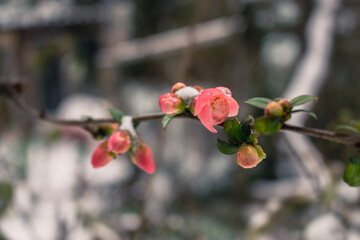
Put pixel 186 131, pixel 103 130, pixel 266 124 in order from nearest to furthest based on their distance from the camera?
pixel 266 124
pixel 103 130
pixel 186 131

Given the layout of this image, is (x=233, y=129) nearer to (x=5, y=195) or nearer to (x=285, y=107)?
(x=285, y=107)

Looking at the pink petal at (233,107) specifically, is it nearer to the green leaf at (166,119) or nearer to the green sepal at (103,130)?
the green leaf at (166,119)

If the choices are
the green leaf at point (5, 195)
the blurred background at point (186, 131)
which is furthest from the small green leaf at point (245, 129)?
the green leaf at point (5, 195)

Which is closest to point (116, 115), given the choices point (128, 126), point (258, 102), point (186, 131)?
point (128, 126)

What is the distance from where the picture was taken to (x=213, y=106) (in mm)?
→ 229

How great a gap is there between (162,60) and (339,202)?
134 centimetres

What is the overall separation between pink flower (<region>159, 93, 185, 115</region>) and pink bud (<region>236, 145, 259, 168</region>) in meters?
0.06

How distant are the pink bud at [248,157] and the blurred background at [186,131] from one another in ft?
1.53

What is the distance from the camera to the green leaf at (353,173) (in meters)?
0.24

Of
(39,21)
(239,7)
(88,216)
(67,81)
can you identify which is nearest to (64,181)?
(88,216)

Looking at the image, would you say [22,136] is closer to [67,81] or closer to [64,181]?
[64,181]

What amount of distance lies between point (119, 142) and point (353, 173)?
19 cm

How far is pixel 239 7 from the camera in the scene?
1589 millimetres

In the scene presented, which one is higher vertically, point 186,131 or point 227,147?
point 227,147
